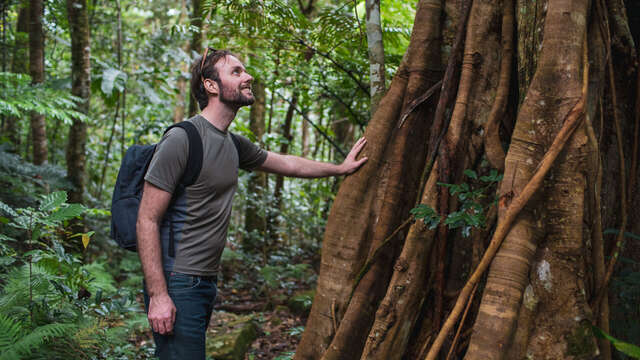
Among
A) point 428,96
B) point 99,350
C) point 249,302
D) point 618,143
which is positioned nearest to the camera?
point 618,143

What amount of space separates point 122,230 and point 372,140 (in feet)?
5.58

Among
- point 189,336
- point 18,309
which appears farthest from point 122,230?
point 18,309

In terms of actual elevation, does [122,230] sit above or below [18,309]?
above

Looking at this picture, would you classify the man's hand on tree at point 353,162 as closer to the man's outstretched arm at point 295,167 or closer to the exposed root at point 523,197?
the man's outstretched arm at point 295,167

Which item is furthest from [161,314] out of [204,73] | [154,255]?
[204,73]

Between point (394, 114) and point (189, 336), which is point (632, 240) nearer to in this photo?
point (394, 114)

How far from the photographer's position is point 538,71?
2.28 metres

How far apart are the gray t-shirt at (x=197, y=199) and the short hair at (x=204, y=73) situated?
229 millimetres

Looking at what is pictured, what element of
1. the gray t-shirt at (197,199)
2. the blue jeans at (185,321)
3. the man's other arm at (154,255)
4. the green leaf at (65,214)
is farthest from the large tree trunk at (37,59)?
the blue jeans at (185,321)

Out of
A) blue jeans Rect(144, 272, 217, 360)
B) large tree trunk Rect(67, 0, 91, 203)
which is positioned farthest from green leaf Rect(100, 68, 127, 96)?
blue jeans Rect(144, 272, 217, 360)

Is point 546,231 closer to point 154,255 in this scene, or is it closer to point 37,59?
point 154,255

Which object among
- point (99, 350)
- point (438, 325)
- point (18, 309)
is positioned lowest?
point (99, 350)

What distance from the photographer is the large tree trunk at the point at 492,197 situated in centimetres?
208

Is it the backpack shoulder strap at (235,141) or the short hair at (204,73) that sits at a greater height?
the short hair at (204,73)
